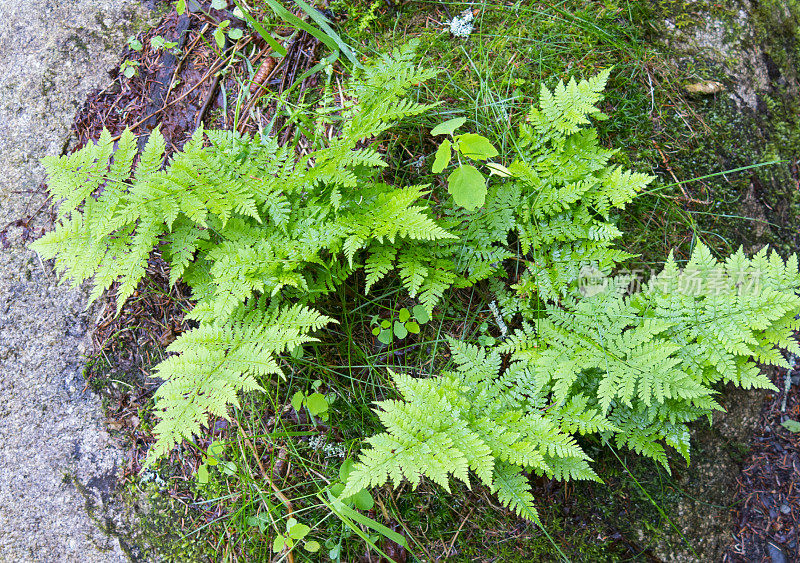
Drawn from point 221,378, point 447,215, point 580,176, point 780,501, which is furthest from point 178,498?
point 780,501

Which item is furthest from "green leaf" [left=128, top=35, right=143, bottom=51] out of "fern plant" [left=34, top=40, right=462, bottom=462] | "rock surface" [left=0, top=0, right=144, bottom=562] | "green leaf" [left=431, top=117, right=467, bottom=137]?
"green leaf" [left=431, top=117, right=467, bottom=137]

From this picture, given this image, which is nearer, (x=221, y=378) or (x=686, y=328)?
(x=221, y=378)

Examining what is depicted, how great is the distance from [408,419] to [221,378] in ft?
3.66

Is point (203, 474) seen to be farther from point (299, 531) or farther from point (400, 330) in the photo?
point (400, 330)

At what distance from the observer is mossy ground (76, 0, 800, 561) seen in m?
3.31

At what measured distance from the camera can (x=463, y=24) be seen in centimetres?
382

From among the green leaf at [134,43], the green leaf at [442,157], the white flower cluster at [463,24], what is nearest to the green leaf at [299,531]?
the green leaf at [442,157]

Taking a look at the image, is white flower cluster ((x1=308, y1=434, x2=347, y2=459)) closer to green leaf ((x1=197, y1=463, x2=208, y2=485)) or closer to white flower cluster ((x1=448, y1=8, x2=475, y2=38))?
green leaf ((x1=197, y1=463, x2=208, y2=485))

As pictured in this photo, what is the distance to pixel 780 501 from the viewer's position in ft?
12.8

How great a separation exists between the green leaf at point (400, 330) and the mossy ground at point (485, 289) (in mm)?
126

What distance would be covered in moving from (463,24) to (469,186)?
64.1 inches

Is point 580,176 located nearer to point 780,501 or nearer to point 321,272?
point 321,272

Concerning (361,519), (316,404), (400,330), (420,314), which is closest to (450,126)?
(420,314)

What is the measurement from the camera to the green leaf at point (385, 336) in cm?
348
